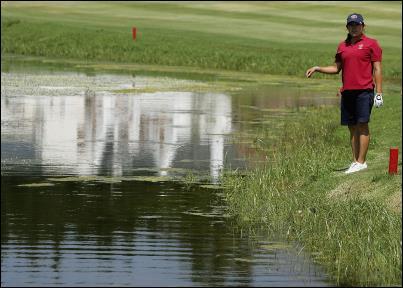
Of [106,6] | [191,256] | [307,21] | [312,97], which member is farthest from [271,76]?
[191,256]

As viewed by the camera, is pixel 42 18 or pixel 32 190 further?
pixel 42 18

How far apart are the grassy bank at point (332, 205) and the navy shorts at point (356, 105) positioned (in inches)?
25.8

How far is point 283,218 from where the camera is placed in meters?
14.0

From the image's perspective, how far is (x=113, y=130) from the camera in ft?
80.3

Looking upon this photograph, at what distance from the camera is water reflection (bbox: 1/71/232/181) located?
19531 mm

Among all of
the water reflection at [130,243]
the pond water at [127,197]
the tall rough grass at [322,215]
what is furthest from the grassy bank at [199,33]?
the water reflection at [130,243]

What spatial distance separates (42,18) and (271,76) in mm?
19352

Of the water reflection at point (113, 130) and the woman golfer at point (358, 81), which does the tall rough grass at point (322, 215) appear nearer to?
the woman golfer at point (358, 81)

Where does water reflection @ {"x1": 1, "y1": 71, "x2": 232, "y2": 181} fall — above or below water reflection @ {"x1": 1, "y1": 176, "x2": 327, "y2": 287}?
above

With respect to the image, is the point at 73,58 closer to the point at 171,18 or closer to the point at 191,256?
the point at 171,18

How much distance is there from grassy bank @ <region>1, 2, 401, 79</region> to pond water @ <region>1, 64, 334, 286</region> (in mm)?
13981

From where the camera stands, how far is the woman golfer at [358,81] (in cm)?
1583

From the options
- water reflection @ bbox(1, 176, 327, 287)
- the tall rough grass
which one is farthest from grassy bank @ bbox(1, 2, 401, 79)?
water reflection @ bbox(1, 176, 327, 287)

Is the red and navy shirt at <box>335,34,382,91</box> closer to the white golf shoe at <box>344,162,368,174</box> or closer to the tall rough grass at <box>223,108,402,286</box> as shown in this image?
the white golf shoe at <box>344,162,368,174</box>
